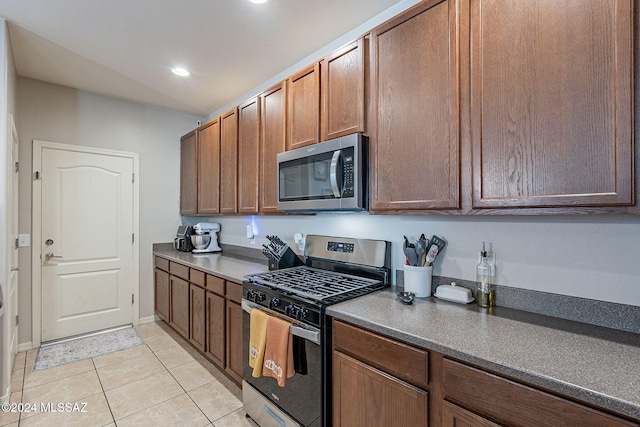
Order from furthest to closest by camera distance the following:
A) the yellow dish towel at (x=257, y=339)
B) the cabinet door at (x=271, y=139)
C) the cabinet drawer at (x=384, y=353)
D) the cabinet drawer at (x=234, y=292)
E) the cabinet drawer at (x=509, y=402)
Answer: the cabinet door at (x=271, y=139)
the cabinet drawer at (x=234, y=292)
the yellow dish towel at (x=257, y=339)
the cabinet drawer at (x=384, y=353)
the cabinet drawer at (x=509, y=402)

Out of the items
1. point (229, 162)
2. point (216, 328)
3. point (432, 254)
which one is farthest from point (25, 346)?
point (432, 254)

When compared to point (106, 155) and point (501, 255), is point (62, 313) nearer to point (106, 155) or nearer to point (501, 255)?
point (106, 155)

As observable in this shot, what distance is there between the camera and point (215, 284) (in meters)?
2.43

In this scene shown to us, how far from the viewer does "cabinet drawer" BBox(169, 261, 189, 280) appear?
9.54 feet

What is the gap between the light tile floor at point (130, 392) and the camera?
1.96 meters

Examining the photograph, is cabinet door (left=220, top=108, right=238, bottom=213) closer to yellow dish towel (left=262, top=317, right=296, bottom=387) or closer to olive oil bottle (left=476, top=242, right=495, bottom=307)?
yellow dish towel (left=262, top=317, right=296, bottom=387)

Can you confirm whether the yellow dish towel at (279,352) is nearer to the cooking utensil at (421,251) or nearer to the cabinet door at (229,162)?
the cooking utensil at (421,251)

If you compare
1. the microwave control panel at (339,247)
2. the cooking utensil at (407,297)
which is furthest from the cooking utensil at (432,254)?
the microwave control panel at (339,247)

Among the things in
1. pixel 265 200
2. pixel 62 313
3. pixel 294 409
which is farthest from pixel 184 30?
pixel 62 313

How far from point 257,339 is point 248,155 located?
157 cm

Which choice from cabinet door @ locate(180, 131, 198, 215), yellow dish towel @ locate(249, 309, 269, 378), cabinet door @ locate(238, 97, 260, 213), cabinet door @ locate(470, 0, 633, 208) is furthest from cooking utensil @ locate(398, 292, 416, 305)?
cabinet door @ locate(180, 131, 198, 215)

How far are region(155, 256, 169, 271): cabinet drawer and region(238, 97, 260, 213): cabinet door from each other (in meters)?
1.23

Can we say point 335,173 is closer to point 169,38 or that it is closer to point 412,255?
point 412,255

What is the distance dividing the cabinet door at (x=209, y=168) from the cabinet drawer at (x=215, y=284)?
852 mm
